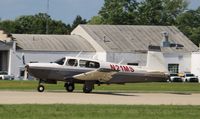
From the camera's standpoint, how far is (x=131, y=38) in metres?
91.9

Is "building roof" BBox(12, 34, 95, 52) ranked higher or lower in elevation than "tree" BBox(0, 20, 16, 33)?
lower

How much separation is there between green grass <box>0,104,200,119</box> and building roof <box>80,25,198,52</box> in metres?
63.0

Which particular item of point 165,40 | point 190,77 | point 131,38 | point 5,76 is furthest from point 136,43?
point 5,76

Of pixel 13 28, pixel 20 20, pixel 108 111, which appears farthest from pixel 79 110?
pixel 20 20

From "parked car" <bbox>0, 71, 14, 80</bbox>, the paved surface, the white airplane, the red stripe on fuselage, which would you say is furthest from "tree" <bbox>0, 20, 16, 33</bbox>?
the paved surface

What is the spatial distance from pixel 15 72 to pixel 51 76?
4758cm

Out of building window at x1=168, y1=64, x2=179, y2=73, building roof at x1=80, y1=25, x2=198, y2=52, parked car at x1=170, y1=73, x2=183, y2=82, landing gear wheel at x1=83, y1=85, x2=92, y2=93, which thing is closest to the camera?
landing gear wheel at x1=83, y1=85, x2=92, y2=93

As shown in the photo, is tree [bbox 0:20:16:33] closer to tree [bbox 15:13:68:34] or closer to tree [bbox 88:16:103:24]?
tree [bbox 15:13:68:34]

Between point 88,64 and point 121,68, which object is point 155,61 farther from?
point 88,64

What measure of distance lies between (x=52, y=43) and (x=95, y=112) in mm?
66690

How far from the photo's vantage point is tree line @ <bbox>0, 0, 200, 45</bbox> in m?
120

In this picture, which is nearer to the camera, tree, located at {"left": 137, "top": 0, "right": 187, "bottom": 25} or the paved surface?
the paved surface

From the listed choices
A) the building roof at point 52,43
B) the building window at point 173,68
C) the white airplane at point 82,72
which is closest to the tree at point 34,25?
the building roof at point 52,43

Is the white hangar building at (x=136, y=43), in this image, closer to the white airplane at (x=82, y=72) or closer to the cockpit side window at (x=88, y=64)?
the white airplane at (x=82, y=72)
